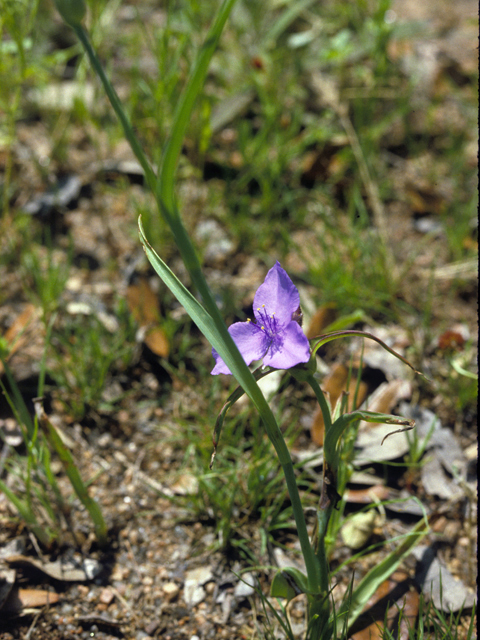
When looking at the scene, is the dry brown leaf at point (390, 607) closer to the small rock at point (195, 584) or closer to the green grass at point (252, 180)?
the green grass at point (252, 180)

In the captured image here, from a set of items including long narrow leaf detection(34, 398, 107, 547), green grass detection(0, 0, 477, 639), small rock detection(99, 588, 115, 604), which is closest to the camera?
long narrow leaf detection(34, 398, 107, 547)

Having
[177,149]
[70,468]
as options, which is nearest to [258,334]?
[177,149]

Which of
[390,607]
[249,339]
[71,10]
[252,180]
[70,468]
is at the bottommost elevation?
[390,607]

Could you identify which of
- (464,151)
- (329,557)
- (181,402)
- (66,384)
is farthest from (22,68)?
(464,151)

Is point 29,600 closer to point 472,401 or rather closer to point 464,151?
point 472,401

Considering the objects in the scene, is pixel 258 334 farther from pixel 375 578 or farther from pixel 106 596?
pixel 106 596

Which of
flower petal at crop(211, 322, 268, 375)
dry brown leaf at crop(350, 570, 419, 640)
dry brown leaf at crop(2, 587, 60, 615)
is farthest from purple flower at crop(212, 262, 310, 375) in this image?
dry brown leaf at crop(2, 587, 60, 615)

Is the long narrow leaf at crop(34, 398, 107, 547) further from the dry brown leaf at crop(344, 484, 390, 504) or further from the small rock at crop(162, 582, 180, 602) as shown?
the dry brown leaf at crop(344, 484, 390, 504)
